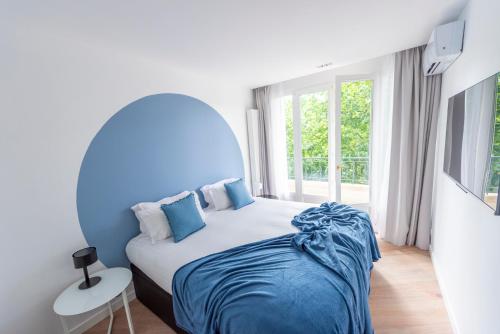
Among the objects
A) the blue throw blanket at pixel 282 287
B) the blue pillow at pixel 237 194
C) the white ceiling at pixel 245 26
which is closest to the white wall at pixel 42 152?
the white ceiling at pixel 245 26

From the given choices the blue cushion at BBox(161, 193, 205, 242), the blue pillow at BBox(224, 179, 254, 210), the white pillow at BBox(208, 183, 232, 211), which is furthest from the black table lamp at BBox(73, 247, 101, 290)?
the blue pillow at BBox(224, 179, 254, 210)

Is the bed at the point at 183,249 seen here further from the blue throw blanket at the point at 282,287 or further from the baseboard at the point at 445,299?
the baseboard at the point at 445,299

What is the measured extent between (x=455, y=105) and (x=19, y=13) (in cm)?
322

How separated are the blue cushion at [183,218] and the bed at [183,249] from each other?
7cm

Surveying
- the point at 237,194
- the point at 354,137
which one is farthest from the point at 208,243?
the point at 354,137

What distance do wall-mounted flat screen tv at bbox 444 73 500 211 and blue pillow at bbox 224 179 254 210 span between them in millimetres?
2150

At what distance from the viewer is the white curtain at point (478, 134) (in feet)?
3.60

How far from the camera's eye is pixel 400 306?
1.87 metres

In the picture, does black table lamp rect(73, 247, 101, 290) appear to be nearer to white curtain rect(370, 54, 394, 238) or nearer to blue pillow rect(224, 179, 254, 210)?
blue pillow rect(224, 179, 254, 210)

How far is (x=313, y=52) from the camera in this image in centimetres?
242

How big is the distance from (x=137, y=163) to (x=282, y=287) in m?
1.89

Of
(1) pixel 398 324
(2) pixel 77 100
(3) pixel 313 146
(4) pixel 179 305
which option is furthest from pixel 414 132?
(2) pixel 77 100

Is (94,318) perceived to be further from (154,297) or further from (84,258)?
(84,258)

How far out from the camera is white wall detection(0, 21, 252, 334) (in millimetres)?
1499
